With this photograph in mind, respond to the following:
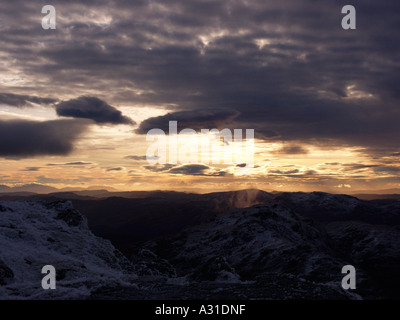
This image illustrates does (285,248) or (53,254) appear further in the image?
(285,248)

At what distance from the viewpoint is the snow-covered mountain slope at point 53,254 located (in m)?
27.5

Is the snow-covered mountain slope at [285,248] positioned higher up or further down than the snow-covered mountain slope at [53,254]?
further down

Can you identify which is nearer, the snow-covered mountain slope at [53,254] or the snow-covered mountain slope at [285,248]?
the snow-covered mountain slope at [53,254]

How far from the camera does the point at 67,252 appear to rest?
4925 cm

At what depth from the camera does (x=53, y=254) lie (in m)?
44.9

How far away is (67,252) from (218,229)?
101601mm

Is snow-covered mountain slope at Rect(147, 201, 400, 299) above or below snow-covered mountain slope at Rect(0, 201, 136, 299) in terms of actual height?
below

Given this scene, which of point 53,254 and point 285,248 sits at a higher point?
point 53,254

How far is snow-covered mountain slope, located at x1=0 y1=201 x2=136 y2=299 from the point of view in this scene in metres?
27.5

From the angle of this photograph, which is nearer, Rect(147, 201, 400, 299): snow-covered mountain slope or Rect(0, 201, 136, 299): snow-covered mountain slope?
Rect(0, 201, 136, 299): snow-covered mountain slope
